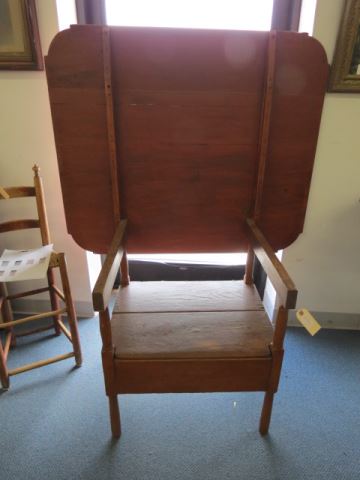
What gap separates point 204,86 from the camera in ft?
3.28

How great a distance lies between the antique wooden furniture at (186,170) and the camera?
93cm

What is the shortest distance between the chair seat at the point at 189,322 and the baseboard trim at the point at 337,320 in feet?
2.13

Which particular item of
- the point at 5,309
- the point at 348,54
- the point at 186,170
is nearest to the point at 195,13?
the point at 348,54

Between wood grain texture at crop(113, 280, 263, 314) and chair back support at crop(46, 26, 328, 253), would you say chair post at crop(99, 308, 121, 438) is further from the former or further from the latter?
chair back support at crop(46, 26, 328, 253)

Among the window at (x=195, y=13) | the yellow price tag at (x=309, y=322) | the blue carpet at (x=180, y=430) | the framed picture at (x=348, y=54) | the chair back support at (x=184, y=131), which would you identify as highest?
the window at (x=195, y=13)

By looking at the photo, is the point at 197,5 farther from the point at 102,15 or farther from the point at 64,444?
the point at 64,444

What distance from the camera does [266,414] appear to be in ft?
3.51

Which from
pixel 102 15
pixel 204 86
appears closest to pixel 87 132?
pixel 204 86

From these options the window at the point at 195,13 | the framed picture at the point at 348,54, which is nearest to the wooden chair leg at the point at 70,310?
the window at the point at 195,13

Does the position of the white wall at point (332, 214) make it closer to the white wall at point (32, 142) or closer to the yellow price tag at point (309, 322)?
the yellow price tag at point (309, 322)

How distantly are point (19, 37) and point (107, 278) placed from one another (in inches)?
43.7

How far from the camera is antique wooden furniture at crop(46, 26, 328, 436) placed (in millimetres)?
933

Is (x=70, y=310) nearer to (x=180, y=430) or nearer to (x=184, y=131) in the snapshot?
(x=180, y=430)

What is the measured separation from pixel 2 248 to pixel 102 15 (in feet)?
4.09
